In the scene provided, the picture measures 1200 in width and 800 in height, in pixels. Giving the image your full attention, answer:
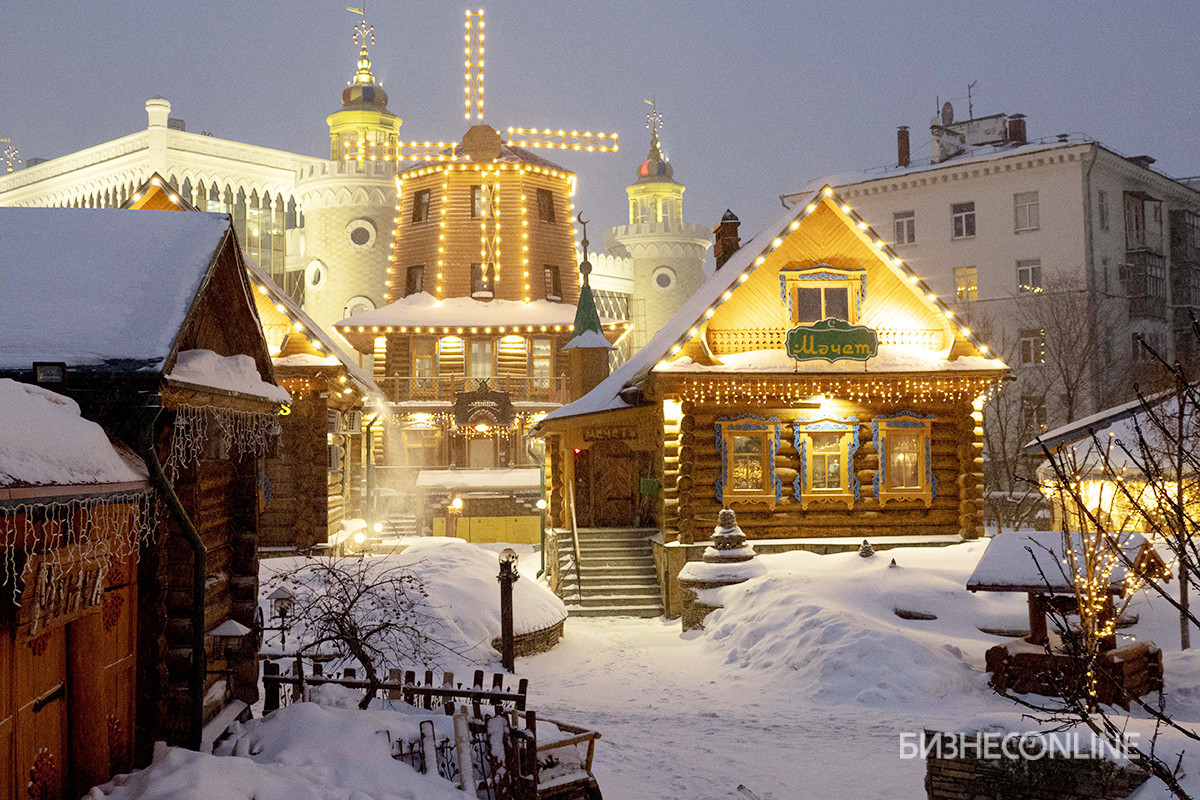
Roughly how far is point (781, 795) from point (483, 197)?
3160cm

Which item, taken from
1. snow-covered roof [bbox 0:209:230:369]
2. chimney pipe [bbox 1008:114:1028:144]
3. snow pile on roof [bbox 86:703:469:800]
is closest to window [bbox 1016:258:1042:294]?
chimney pipe [bbox 1008:114:1028:144]

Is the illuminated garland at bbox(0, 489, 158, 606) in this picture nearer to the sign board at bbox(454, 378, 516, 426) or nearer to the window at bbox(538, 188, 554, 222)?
the sign board at bbox(454, 378, 516, 426)

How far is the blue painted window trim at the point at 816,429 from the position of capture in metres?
22.5

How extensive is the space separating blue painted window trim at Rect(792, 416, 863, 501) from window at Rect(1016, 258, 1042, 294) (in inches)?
917

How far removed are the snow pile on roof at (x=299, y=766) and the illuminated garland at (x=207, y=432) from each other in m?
2.21

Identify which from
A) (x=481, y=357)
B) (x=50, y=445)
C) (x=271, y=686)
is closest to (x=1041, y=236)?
(x=481, y=357)

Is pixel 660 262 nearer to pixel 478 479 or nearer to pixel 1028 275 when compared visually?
pixel 1028 275

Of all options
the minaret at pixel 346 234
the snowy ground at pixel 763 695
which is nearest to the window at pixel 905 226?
the minaret at pixel 346 234

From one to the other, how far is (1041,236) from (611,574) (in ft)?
91.7

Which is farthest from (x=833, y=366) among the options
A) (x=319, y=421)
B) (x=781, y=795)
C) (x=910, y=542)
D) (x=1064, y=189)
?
(x=1064, y=189)

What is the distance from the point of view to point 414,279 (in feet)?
130

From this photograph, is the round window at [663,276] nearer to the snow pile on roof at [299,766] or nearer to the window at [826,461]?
the window at [826,461]

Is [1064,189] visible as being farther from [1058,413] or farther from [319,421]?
[319,421]

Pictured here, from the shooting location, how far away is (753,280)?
74.3 feet
